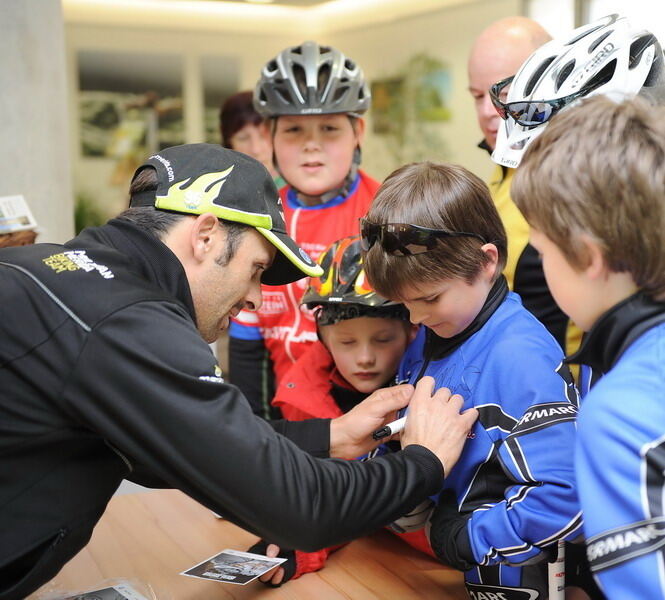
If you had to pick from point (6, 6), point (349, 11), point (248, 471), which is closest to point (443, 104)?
point (349, 11)

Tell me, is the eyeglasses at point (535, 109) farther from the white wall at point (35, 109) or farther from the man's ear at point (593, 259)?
the white wall at point (35, 109)

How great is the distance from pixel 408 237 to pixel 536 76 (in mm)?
566

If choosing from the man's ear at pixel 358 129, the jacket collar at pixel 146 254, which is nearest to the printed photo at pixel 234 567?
the jacket collar at pixel 146 254

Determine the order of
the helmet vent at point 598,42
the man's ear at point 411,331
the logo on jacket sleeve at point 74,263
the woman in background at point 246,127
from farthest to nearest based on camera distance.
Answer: the woman in background at point 246,127
the man's ear at point 411,331
the helmet vent at point 598,42
the logo on jacket sleeve at point 74,263

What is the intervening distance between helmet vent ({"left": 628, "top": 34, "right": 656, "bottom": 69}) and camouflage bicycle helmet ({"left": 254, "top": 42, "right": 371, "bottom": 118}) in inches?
41.0

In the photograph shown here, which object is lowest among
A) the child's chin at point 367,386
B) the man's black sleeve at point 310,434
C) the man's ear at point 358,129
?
the man's black sleeve at point 310,434

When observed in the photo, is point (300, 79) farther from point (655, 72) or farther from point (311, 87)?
point (655, 72)

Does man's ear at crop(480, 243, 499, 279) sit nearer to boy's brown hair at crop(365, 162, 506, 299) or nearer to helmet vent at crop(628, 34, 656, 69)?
boy's brown hair at crop(365, 162, 506, 299)

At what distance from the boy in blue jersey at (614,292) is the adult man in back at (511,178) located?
861 mm

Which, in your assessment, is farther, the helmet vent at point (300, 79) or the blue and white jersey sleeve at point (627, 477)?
the helmet vent at point (300, 79)

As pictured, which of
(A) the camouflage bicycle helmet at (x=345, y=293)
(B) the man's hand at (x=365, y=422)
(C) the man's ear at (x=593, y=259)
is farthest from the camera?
(A) the camouflage bicycle helmet at (x=345, y=293)

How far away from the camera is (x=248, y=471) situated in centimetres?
129

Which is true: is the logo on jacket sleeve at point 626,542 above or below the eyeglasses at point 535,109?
below

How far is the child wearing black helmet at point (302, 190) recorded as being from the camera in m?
2.49
